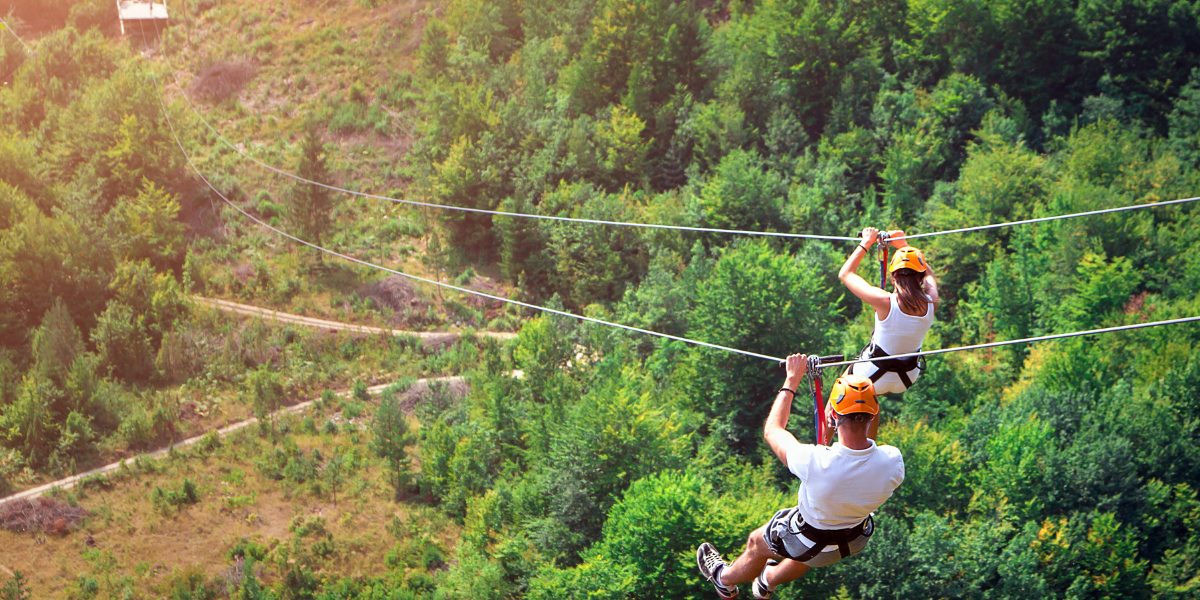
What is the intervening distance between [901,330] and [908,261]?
0.63 metres

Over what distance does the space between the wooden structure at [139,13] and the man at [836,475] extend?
182 ft

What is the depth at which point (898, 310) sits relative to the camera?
7.72m

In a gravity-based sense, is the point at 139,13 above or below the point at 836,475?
above

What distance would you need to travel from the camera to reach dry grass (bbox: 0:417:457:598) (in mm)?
26516

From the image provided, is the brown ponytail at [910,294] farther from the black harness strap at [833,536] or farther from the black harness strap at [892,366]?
the black harness strap at [833,536]

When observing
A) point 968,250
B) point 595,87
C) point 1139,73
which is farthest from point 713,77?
point 1139,73

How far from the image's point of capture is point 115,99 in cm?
4122

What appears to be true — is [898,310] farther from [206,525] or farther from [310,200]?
[310,200]

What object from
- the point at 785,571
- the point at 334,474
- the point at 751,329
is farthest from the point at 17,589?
the point at 785,571

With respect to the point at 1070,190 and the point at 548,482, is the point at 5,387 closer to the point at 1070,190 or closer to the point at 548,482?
the point at 548,482

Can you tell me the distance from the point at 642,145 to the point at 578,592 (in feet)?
86.3

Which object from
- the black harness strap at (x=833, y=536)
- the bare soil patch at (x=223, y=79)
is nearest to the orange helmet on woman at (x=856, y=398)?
the black harness strap at (x=833, y=536)

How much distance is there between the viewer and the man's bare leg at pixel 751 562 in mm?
7625

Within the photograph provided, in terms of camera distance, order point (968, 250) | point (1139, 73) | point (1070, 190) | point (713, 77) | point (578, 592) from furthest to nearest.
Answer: point (713, 77), point (1139, 73), point (968, 250), point (1070, 190), point (578, 592)
